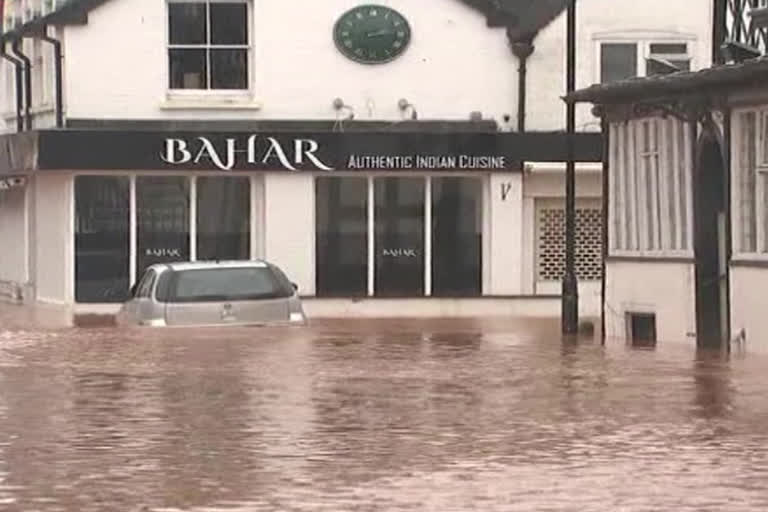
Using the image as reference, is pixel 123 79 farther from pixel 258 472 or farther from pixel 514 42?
pixel 258 472

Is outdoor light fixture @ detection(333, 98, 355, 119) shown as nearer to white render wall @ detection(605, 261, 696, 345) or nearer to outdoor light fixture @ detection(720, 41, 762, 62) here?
white render wall @ detection(605, 261, 696, 345)

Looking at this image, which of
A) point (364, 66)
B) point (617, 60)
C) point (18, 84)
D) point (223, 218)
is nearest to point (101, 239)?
point (223, 218)

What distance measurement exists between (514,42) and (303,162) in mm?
4669

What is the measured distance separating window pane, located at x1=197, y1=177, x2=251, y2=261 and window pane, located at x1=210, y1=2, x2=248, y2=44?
8.82 ft

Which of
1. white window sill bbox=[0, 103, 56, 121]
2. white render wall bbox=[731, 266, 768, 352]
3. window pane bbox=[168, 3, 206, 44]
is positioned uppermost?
window pane bbox=[168, 3, 206, 44]

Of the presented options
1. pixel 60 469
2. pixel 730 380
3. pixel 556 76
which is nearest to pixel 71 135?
pixel 556 76

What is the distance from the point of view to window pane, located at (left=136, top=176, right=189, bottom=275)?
38.3 m

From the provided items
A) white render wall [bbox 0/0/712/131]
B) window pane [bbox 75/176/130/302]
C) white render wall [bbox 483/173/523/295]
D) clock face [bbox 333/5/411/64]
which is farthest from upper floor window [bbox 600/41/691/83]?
window pane [bbox 75/176/130/302]

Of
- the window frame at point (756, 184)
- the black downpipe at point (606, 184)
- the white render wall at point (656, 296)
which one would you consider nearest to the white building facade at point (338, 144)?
the black downpipe at point (606, 184)

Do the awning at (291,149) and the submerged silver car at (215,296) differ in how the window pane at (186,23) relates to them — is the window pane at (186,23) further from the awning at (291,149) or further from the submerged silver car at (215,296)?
the submerged silver car at (215,296)

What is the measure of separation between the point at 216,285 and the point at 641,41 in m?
14.3

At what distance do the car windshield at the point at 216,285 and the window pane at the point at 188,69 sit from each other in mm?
11432

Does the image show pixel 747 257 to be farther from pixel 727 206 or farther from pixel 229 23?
pixel 229 23

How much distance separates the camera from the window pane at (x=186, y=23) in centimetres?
3822
